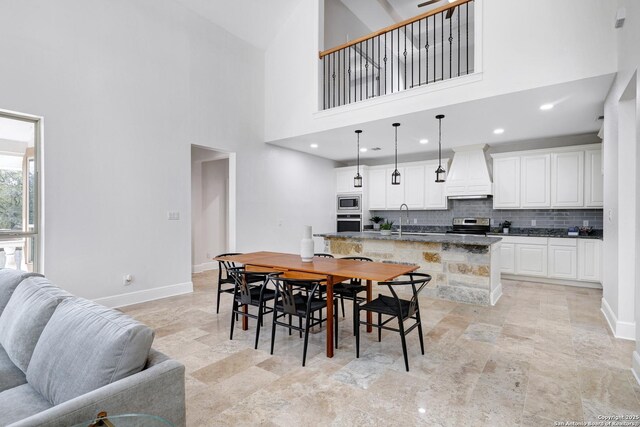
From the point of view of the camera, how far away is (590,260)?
16.9 feet

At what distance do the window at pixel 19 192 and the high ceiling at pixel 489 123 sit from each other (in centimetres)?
366

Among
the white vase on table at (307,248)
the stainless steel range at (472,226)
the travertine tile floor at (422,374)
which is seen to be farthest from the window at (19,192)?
the stainless steel range at (472,226)

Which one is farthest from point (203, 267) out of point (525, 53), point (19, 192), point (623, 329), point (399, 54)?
point (623, 329)

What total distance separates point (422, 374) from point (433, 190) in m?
5.14

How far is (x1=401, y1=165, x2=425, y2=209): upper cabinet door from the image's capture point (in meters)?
7.17

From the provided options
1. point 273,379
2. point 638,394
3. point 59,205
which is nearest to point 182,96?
point 59,205

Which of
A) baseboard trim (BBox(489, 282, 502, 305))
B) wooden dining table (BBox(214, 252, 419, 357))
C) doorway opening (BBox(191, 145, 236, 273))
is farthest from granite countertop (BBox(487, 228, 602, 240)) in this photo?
doorway opening (BBox(191, 145, 236, 273))

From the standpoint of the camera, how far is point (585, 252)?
17.0 ft

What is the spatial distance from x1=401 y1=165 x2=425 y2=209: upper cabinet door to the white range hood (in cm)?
64

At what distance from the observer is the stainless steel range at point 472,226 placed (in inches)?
256

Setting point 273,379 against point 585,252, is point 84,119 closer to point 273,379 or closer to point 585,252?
point 273,379

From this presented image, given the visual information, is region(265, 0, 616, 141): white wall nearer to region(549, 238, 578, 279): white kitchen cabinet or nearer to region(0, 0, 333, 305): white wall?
region(0, 0, 333, 305): white wall

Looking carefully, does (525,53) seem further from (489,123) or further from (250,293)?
(250,293)

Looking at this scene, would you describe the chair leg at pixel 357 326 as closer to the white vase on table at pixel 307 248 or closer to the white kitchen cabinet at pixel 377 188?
the white vase on table at pixel 307 248
